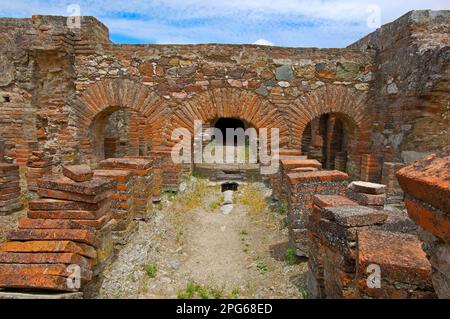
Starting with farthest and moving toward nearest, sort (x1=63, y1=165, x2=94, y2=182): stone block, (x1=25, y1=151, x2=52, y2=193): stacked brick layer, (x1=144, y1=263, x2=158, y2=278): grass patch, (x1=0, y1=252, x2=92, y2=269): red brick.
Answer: (x1=25, y1=151, x2=52, y2=193): stacked brick layer < (x1=144, y1=263, x2=158, y2=278): grass patch < (x1=63, y1=165, x2=94, y2=182): stone block < (x1=0, y1=252, x2=92, y2=269): red brick

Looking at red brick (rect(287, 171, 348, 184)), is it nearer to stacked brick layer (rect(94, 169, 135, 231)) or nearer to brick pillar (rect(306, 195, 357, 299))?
brick pillar (rect(306, 195, 357, 299))

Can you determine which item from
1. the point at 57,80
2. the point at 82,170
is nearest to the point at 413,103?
the point at 82,170

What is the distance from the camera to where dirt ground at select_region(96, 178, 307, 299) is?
137 inches

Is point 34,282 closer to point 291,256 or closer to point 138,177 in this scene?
point 138,177

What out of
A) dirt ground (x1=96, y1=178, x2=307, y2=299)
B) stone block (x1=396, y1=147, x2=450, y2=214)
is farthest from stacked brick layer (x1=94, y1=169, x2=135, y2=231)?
stone block (x1=396, y1=147, x2=450, y2=214)

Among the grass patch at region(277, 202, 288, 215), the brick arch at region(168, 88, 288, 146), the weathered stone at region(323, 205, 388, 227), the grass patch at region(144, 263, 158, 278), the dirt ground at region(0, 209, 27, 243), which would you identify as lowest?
the grass patch at region(144, 263, 158, 278)

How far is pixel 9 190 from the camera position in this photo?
601 centimetres

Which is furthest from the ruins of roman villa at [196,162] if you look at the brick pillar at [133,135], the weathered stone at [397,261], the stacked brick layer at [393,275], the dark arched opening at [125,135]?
the brick pillar at [133,135]

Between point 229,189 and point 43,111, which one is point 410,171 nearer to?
point 229,189

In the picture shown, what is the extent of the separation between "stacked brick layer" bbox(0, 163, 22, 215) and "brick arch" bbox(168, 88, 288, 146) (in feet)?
11.0

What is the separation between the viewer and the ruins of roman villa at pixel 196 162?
115 inches

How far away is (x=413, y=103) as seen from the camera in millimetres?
6066

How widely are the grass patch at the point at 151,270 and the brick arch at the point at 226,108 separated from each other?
148 inches

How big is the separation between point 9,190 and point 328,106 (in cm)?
701
